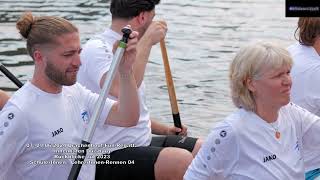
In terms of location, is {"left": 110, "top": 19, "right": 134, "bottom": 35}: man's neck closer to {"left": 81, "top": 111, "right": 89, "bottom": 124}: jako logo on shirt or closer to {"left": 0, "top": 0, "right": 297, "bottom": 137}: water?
{"left": 81, "top": 111, "right": 89, "bottom": 124}: jako logo on shirt

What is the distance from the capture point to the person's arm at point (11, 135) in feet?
11.8

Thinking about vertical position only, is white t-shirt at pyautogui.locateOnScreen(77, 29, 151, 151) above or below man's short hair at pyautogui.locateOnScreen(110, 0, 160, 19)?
below

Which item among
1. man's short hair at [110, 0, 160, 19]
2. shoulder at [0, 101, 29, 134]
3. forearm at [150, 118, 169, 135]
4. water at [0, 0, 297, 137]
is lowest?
water at [0, 0, 297, 137]

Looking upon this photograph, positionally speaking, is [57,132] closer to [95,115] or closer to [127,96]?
[95,115]

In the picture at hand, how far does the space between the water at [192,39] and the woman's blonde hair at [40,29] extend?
3.14m

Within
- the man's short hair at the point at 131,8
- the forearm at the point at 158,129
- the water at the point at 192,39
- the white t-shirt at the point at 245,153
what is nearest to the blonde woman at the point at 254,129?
the white t-shirt at the point at 245,153

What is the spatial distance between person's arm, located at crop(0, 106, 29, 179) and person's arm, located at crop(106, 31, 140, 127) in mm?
514

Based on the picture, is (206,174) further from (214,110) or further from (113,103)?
(214,110)

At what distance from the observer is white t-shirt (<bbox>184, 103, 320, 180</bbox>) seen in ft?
11.6

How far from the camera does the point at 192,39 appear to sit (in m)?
10.3

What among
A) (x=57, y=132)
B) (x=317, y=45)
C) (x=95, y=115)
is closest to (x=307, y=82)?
(x=317, y=45)

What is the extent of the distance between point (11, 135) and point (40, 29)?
515 mm

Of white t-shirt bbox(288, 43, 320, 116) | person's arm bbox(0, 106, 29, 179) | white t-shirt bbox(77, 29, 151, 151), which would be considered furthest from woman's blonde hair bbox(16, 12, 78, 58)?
white t-shirt bbox(288, 43, 320, 116)

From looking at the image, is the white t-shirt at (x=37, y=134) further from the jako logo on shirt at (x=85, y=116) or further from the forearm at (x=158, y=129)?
the forearm at (x=158, y=129)
